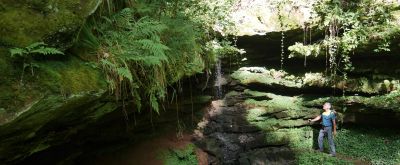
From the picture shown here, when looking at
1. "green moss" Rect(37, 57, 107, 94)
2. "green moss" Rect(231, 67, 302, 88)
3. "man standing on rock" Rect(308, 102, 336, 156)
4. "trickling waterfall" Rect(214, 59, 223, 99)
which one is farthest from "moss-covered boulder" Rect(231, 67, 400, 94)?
"green moss" Rect(37, 57, 107, 94)

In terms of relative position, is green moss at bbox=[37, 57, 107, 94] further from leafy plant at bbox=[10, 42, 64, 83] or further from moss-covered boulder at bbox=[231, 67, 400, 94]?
moss-covered boulder at bbox=[231, 67, 400, 94]

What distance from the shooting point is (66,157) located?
7348mm

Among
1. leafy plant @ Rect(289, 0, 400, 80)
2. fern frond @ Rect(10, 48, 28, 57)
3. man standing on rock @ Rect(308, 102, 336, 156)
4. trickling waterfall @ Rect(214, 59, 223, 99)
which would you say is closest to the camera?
fern frond @ Rect(10, 48, 28, 57)

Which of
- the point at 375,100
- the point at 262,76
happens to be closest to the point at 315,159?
the point at 375,100

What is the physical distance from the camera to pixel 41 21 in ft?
12.6

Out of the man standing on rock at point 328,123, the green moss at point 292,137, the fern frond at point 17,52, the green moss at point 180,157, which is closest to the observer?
the fern frond at point 17,52

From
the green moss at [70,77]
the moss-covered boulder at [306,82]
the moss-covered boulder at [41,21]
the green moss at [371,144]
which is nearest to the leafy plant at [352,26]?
the moss-covered boulder at [306,82]

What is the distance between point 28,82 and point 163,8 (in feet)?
10.3

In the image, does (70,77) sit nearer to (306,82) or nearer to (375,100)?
(306,82)

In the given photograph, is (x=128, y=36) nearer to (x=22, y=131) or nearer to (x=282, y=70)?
(x=22, y=131)

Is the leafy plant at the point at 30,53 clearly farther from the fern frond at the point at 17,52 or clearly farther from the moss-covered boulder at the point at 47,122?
the moss-covered boulder at the point at 47,122

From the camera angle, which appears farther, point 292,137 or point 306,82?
point 292,137

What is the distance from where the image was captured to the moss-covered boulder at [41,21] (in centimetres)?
365

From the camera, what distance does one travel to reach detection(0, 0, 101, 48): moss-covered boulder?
12.0 ft
